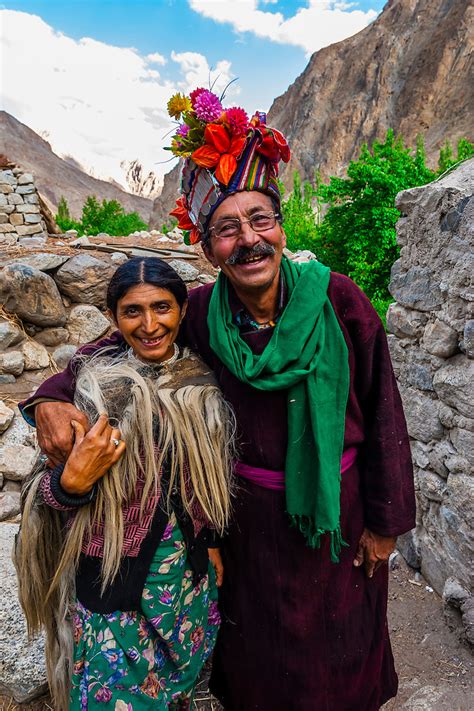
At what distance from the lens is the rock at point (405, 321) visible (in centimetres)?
266

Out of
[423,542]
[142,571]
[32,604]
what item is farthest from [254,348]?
[423,542]

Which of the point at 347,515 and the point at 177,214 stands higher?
the point at 177,214

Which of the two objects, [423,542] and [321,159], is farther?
[321,159]

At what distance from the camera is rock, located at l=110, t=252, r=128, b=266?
5.04 metres

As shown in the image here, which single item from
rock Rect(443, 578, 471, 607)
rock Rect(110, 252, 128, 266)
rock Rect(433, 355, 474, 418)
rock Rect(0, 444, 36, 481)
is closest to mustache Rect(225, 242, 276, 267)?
rock Rect(433, 355, 474, 418)

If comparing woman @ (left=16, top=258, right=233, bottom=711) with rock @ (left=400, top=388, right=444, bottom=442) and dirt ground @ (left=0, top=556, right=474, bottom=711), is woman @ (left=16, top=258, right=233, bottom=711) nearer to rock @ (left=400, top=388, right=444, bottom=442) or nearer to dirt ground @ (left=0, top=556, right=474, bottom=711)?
dirt ground @ (left=0, top=556, right=474, bottom=711)

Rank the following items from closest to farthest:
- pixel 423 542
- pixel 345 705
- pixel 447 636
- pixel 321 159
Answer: pixel 345 705 < pixel 447 636 < pixel 423 542 < pixel 321 159

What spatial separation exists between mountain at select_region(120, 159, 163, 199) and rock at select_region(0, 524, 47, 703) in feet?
205

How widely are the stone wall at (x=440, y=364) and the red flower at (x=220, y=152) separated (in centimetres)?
125

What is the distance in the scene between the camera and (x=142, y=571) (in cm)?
146

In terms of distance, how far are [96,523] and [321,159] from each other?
30228 millimetres

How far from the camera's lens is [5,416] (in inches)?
147

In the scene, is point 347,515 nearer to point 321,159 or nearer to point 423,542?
point 423,542

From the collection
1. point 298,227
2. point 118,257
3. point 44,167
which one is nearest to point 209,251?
point 118,257
